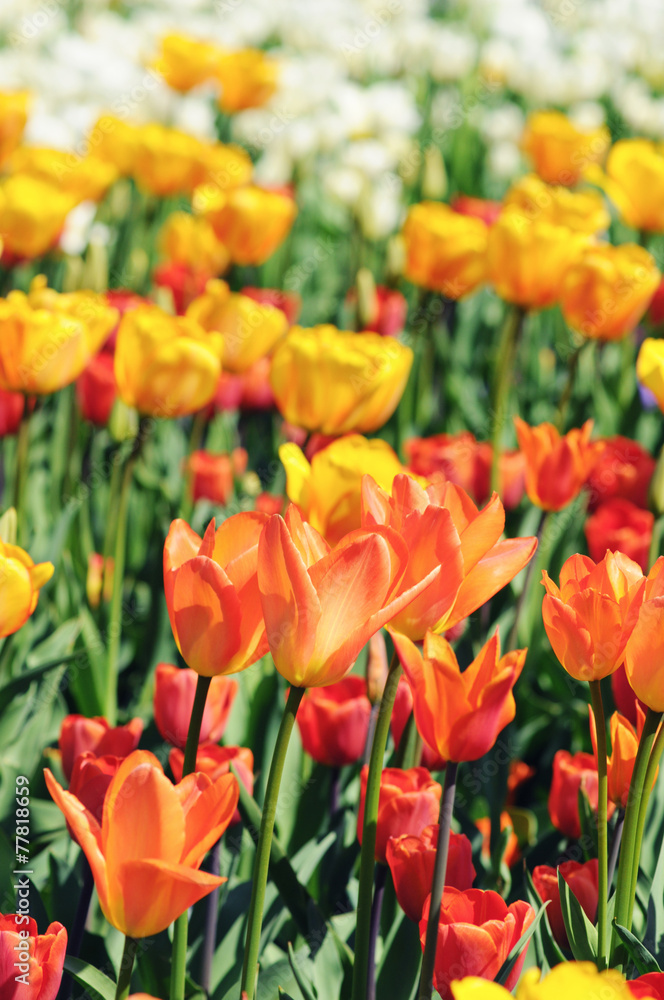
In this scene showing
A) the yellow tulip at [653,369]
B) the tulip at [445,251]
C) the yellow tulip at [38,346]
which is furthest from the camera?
the tulip at [445,251]

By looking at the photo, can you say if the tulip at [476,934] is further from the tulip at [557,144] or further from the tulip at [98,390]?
the tulip at [557,144]

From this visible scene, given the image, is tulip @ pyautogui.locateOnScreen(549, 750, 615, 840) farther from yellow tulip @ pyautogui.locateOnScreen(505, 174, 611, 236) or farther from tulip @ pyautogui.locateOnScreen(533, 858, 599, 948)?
yellow tulip @ pyautogui.locateOnScreen(505, 174, 611, 236)

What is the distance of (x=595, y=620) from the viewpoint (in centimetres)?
78

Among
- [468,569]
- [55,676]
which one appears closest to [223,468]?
[55,676]

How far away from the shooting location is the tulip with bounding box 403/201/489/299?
7.34 ft

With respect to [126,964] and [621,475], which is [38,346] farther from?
[621,475]

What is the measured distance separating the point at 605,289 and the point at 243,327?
2.22 ft

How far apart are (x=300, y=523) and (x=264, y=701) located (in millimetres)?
687

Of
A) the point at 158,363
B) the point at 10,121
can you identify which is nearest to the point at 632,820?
the point at 158,363

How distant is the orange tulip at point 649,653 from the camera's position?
0.74 meters

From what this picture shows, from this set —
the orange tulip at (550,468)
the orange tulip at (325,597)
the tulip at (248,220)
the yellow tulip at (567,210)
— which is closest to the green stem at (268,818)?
the orange tulip at (325,597)

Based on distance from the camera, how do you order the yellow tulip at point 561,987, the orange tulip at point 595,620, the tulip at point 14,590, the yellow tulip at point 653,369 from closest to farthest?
the yellow tulip at point 561,987 < the orange tulip at point 595,620 < the tulip at point 14,590 < the yellow tulip at point 653,369

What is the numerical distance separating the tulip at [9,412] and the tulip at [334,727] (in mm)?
962

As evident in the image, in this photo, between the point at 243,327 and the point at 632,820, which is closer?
the point at 632,820
